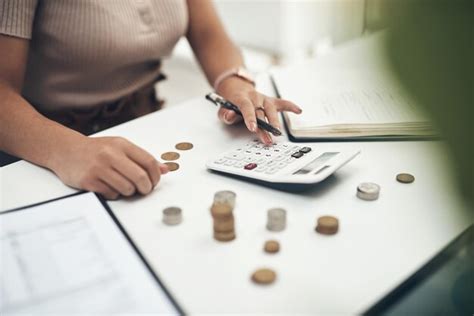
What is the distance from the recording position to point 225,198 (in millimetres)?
622

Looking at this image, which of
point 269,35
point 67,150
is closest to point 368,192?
→ point 67,150

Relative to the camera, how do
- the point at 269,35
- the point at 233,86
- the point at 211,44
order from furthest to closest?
the point at 269,35 → the point at 211,44 → the point at 233,86

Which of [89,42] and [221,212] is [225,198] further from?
[89,42]

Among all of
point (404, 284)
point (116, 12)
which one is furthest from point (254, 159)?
point (116, 12)

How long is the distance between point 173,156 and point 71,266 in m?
0.28

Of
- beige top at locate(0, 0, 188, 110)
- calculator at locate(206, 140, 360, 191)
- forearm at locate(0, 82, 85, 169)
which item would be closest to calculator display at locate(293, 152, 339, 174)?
calculator at locate(206, 140, 360, 191)

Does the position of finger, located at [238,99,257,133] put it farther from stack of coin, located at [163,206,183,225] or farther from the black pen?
stack of coin, located at [163,206,183,225]

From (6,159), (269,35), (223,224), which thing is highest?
(223,224)

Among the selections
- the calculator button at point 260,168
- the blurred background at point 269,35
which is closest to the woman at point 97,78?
the calculator button at point 260,168

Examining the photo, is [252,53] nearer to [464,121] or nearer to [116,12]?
[116,12]

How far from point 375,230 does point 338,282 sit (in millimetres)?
109

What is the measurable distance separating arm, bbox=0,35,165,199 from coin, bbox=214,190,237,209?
0.09 meters

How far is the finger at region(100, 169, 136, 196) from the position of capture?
0.63 m

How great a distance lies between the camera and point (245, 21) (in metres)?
2.55
